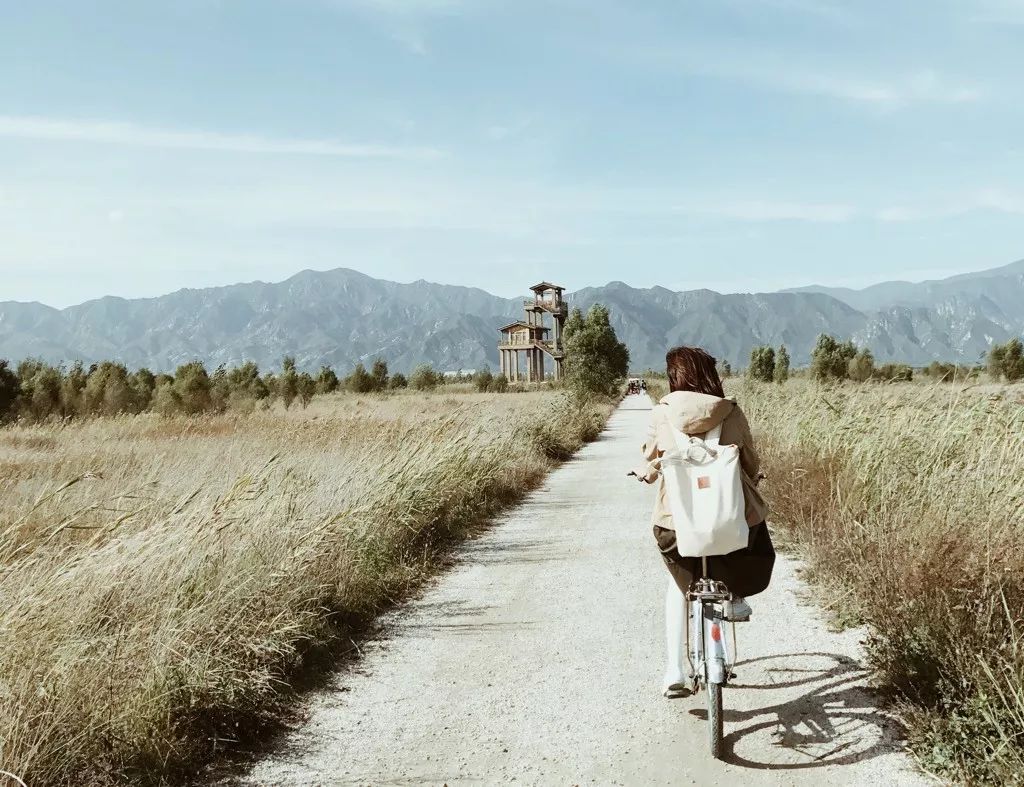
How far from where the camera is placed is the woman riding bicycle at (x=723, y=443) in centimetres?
425

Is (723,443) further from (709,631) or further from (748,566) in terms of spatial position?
(709,631)

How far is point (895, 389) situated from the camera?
1199 cm

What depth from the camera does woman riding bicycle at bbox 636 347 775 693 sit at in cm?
425

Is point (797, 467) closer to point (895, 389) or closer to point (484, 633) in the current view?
point (895, 389)

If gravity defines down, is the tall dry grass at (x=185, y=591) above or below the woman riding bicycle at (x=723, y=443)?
below

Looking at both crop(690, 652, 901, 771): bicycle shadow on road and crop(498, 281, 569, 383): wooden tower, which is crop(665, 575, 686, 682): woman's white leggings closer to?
crop(690, 652, 901, 771): bicycle shadow on road

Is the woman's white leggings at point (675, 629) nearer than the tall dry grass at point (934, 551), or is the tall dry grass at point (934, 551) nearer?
the tall dry grass at point (934, 551)

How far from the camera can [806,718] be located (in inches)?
177

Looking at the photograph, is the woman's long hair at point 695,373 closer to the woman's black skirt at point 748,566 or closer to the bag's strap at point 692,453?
the bag's strap at point 692,453

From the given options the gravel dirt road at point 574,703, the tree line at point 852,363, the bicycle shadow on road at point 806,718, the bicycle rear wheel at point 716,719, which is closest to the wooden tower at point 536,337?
the tree line at point 852,363

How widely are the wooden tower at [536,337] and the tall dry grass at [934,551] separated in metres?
61.9

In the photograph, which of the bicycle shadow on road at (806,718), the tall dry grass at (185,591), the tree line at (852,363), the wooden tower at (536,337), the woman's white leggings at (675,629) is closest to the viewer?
the tall dry grass at (185,591)

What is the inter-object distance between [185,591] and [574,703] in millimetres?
→ 2582

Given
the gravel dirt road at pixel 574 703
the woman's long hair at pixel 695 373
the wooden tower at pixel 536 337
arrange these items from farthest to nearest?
the wooden tower at pixel 536 337 → the woman's long hair at pixel 695 373 → the gravel dirt road at pixel 574 703
